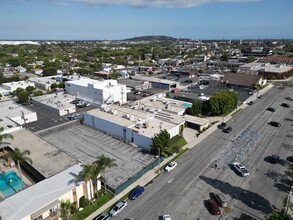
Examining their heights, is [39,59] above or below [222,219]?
above

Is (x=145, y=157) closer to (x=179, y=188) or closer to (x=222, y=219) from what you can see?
(x=179, y=188)

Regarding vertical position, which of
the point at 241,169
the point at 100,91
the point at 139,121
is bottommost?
the point at 241,169

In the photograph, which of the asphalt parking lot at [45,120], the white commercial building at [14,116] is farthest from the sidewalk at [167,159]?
the asphalt parking lot at [45,120]

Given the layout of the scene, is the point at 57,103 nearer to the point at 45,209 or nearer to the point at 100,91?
the point at 100,91

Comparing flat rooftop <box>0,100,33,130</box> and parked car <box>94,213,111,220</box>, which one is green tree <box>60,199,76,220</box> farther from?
flat rooftop <box>0,100,33,130</box>

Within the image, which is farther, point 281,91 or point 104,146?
point 281,91

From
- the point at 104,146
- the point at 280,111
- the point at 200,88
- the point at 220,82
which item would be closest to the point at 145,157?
the point at 104,146

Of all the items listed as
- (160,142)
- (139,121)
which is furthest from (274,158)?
(139,121)
